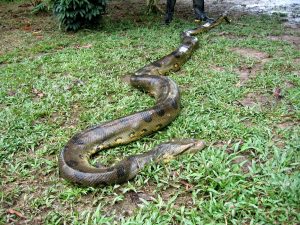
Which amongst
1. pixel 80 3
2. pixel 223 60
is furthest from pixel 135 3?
pixel 223 60

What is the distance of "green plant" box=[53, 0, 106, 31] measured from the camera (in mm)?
9156

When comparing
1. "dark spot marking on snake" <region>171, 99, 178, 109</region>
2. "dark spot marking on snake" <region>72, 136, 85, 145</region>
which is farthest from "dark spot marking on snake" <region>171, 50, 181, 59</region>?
"dark spot marking on snake" <region>72, 136, 85, 145</region>

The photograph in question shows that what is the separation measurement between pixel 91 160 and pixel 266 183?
1.93 metres

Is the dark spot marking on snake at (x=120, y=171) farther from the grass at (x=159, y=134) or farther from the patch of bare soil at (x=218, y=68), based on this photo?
the patch of bare soil at (x=218, y=68)

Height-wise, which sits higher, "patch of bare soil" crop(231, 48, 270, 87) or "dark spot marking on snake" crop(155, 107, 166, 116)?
"dark spot marking on snake" crop(155, 107, 166, 116)

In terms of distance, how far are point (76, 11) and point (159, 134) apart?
20.2 feet

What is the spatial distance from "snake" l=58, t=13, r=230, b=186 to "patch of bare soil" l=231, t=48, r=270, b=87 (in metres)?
1.56

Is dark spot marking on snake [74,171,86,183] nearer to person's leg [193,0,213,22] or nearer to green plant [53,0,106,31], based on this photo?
green plant [53,0,106,31]

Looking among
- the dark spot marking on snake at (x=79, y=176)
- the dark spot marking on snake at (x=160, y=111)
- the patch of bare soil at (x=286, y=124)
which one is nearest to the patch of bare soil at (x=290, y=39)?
the patch of bare soil at (x=286, y=124)

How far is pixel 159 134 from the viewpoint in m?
4.36

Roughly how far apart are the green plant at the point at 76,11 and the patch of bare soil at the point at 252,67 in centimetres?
410

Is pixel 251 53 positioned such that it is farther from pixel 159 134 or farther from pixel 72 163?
pixel 72 163

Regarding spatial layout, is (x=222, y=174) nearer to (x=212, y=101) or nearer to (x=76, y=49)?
(x=212, y=101)

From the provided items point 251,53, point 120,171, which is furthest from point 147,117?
point 251,53
